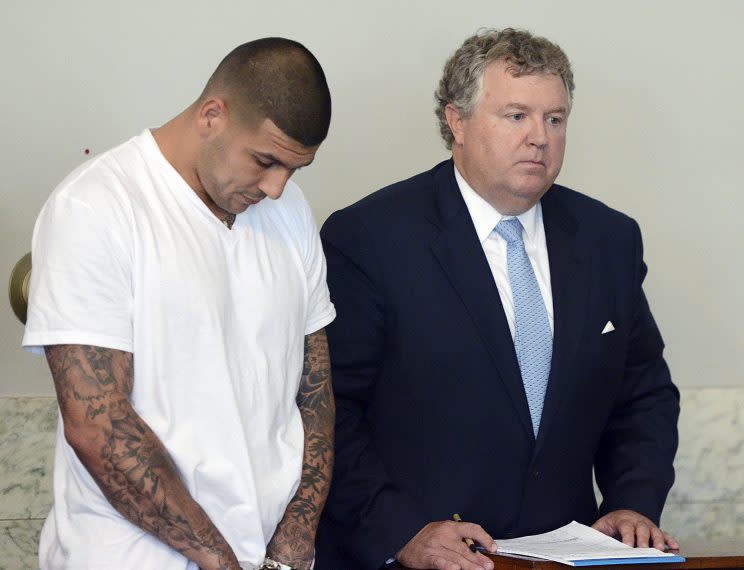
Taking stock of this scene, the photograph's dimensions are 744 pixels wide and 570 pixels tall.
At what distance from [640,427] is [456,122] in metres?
0.93

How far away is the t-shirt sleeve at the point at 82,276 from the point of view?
2.07 m

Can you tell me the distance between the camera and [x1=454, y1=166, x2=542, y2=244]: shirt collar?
118 inches

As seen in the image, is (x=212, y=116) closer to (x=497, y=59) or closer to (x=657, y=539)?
(x=497, y=59)

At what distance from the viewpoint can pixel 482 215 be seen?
2994mm

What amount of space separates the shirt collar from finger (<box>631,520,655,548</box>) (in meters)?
0.76

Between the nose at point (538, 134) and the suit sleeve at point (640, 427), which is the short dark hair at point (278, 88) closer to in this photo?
the nose at point (538, 134)

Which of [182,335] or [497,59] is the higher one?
[497,59]

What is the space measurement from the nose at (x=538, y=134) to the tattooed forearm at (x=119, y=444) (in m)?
1.21

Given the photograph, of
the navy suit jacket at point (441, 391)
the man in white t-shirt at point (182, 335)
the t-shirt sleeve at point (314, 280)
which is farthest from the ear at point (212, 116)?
the navy suit jacket at point (441, 391)

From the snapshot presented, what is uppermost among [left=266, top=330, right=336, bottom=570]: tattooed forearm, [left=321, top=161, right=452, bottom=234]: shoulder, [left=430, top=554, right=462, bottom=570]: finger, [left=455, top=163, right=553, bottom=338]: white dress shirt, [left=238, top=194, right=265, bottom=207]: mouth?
[left=238, top=194, right=265, bottom=207]: mouth

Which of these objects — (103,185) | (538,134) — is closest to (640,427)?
(538,134)

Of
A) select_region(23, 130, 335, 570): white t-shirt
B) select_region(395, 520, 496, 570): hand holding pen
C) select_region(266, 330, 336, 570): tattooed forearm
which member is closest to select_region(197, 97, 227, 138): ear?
select_region(23, 130, 335, 570): white t-shirt

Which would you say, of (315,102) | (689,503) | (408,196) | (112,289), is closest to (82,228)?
(112,289)

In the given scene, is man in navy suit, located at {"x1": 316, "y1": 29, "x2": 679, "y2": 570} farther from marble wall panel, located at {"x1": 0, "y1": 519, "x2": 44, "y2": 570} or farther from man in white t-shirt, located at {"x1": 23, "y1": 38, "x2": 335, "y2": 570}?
marble wall panel, located at {"x1": 0, "y1": 519, "x2": 44, "y2": 570}
